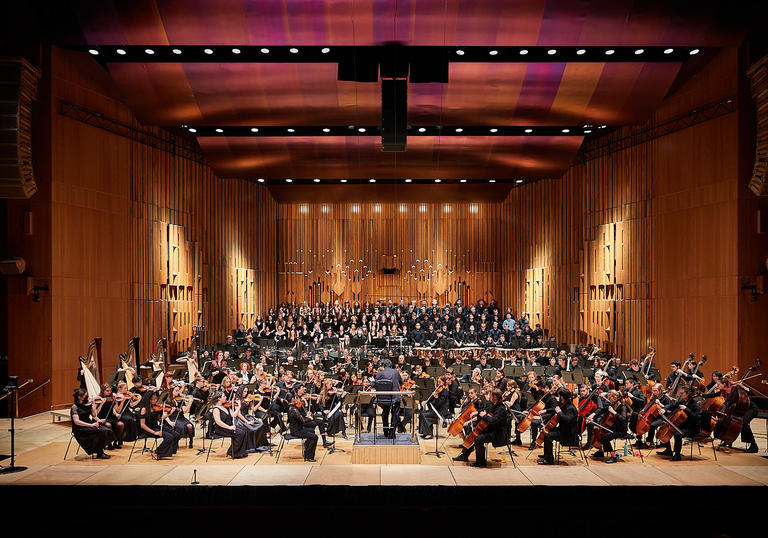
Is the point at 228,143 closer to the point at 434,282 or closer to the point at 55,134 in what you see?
the point at 55,134

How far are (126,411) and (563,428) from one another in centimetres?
622

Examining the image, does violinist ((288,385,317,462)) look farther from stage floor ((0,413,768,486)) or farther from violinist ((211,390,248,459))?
violinist ((211,390,248,459))

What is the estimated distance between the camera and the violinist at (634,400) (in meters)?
9.26

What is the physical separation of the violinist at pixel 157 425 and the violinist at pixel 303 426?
164 cm

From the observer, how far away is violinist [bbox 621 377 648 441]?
926 cm

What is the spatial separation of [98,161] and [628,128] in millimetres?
12508

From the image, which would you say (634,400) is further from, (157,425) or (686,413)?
(157,425)

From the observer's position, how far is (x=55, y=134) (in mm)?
12422

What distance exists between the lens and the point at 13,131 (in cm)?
1116

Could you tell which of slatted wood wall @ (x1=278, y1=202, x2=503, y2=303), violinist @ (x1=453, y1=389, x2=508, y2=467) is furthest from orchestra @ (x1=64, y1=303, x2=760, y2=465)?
slatted wood wall @ (x1=278, y1=202, x2=503, y2=303)

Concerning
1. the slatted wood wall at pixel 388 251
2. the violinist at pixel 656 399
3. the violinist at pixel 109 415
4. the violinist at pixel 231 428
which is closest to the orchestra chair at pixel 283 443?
the violinist at pixel 231 428
